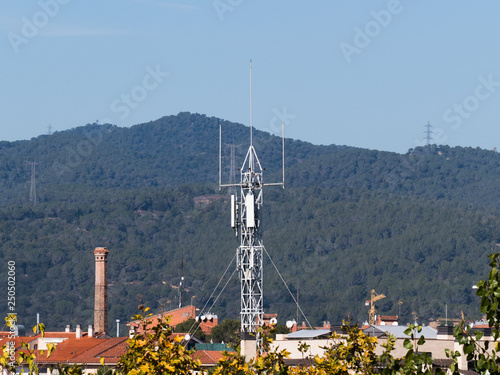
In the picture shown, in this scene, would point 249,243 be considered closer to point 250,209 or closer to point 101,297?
point 250,209

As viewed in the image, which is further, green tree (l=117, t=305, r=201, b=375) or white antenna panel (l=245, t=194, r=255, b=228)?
white antenna panel (l=245, t=194, r=255, b=228)

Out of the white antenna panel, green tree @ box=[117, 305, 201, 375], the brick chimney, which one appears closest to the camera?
green tree @ box=[117, 305, 201, 375]

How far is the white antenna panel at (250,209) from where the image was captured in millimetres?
49250

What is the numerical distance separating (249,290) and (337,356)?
22408 millimetres

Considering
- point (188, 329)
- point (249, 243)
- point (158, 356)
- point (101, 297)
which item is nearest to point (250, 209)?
point (249, 243)

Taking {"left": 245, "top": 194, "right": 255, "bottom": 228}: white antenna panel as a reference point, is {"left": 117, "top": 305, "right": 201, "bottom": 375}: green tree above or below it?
below

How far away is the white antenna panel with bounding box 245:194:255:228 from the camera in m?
49.2

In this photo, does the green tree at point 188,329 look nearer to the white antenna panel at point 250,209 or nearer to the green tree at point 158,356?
the white antenna panel at point 250,209

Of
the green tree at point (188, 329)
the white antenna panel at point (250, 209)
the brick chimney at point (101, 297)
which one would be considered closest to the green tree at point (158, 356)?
the white antenna panel at point (250, 209)

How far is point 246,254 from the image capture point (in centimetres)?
4994

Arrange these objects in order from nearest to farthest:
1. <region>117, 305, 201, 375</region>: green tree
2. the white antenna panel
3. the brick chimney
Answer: <region>117, 305, 201, 375</region>: green tree
the white antenna panel
the brick chimney

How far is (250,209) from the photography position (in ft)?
163

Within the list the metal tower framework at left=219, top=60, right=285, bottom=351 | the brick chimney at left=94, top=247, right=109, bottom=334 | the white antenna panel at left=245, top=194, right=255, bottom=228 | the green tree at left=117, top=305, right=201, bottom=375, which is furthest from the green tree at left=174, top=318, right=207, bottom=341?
the green tree at left=117, top=305, right=201, bottom=375

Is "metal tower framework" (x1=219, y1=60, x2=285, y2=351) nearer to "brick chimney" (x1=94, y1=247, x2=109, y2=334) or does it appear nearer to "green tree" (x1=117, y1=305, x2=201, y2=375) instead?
"green tree" (x1=117, y1=305, x2=201, y2=375)
